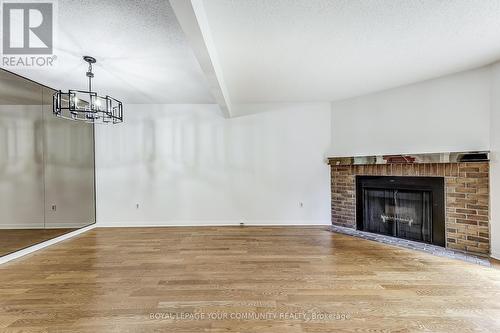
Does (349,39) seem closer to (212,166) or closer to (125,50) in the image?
(125,50)

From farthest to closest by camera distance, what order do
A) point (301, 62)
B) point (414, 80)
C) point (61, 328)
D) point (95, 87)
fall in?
point (95, 87), point (414, 80), point (301, 62), point (61, 328)

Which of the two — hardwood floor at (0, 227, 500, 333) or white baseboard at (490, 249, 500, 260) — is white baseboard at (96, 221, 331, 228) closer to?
hardwood floor at (0, 227, 500, 333)

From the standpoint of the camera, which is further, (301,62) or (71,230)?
(71,230)

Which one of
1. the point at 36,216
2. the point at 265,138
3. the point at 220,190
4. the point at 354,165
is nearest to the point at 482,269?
the point at 354,165

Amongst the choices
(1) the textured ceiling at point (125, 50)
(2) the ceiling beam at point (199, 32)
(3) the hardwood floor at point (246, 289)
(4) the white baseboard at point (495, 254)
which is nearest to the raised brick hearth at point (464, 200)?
(4) the white baseboard at point (495, 254)

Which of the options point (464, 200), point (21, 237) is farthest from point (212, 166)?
point (464, 200)

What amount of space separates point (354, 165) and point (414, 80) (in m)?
1.60

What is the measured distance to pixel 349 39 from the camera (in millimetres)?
2375

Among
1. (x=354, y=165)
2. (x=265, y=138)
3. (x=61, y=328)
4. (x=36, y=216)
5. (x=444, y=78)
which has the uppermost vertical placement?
(x=444, y=78)

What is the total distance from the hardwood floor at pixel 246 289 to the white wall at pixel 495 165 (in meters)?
0.54

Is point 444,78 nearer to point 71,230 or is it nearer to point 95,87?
point 95,87

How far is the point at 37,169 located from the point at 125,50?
264 cm

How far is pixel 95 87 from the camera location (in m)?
3.72

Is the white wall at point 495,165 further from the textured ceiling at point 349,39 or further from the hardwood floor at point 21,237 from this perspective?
the hardwood floor at point 21,237
